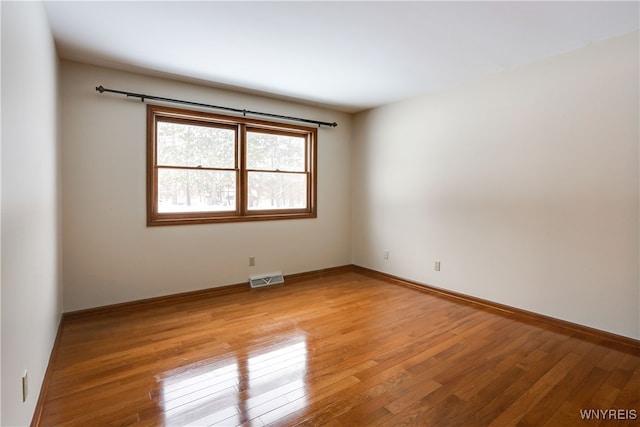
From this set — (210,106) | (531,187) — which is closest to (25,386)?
(210,106)

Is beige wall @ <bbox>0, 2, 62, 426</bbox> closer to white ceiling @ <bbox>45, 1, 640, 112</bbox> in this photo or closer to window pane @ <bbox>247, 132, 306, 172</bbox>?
white ceiling @ <bbox>45, 1, 640, 112</bbox>

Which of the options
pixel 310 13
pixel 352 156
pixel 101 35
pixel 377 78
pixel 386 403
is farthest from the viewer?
pixel 352 156

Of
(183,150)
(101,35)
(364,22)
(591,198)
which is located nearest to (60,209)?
(183,150)

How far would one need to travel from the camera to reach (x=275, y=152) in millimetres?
4484

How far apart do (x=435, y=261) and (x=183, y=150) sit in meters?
3.28

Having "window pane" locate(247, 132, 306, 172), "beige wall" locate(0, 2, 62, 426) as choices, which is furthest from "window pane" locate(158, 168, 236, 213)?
"beige wall" locate(0, 2, 62, 426)

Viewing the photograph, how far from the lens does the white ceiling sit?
2215 millimetres

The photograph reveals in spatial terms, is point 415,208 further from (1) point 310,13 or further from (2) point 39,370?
(2) point 39,370

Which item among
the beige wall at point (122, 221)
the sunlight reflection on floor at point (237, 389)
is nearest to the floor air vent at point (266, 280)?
the beige wall at point (122, 221)

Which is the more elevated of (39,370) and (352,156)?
(352,156)

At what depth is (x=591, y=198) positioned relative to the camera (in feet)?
9.02

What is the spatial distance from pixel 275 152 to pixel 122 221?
6.71 feet

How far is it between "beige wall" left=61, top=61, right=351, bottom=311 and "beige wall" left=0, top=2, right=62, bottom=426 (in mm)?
666

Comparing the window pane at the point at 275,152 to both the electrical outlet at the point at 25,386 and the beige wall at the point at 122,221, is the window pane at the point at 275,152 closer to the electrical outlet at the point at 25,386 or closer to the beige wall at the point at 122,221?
the beige wall at the point at 122,221
